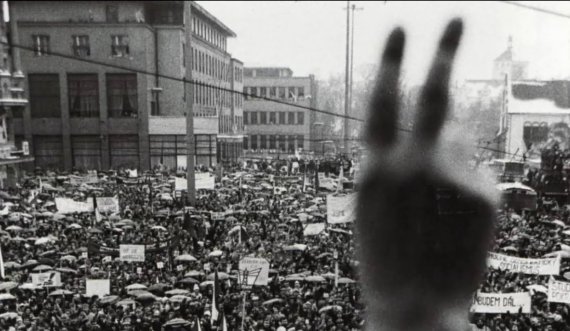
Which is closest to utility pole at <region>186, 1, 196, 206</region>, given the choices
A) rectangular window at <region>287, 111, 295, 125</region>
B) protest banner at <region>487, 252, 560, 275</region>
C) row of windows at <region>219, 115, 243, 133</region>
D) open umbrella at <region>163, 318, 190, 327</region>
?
open umbrella at <region>163, 318, 190, 327</region>

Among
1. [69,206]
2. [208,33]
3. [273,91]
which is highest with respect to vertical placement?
[208,33]

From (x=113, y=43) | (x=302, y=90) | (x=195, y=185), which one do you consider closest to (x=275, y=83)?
(x=302, y=90)

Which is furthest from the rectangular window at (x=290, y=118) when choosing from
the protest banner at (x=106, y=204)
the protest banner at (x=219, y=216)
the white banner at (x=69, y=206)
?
the white banner at (x=69, y=206)

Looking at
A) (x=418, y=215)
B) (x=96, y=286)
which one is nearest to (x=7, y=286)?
(x=96, y=286)

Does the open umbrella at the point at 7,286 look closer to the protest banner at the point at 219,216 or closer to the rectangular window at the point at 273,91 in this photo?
the protest banner at the point at 219,216

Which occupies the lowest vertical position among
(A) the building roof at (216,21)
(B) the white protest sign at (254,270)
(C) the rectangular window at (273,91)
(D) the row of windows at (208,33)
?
(B) the white protest sign at (254,270)

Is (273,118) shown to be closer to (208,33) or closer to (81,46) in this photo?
(208,33)
